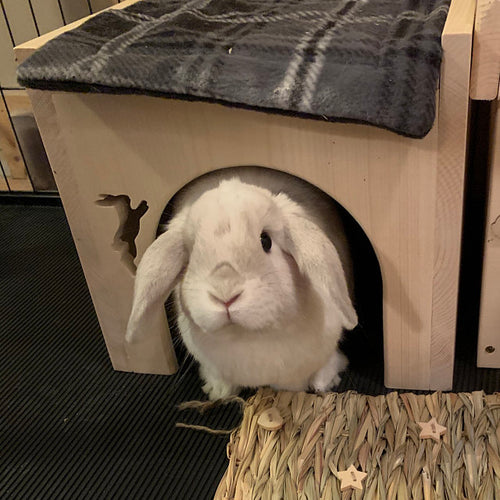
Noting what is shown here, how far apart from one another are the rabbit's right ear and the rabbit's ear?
187 millimetres

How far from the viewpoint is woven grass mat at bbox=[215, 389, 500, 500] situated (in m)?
0.94

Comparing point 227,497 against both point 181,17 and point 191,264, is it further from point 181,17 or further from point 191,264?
point 181,17

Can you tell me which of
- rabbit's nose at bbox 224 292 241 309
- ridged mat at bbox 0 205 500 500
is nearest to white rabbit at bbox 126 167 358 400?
rabbit's nose at bbox 224 292 241 309

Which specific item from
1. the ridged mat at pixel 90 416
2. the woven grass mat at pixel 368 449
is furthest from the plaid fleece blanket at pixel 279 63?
the ridged mat at pixel 90 416

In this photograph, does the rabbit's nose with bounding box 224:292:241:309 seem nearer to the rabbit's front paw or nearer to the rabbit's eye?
the rabbit's eye

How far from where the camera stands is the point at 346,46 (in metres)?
0.92

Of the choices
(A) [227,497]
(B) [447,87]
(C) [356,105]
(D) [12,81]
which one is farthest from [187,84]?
(D) [12,81]

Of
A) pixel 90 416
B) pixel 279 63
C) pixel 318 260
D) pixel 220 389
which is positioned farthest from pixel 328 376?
pixel 279 63

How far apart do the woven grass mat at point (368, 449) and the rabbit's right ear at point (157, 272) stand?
28 centimetres

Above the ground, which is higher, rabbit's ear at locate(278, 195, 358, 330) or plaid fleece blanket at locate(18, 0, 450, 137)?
plaid fleece blanket at locate(18, 0, 450, 137)

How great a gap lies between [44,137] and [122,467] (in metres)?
0.63

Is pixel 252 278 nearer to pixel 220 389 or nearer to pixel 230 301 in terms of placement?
pixel 230 301

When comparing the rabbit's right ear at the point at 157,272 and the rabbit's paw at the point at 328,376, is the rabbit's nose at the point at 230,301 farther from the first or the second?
the rabbit's paw at the point at 328,376

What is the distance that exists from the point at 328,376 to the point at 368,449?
228mm
